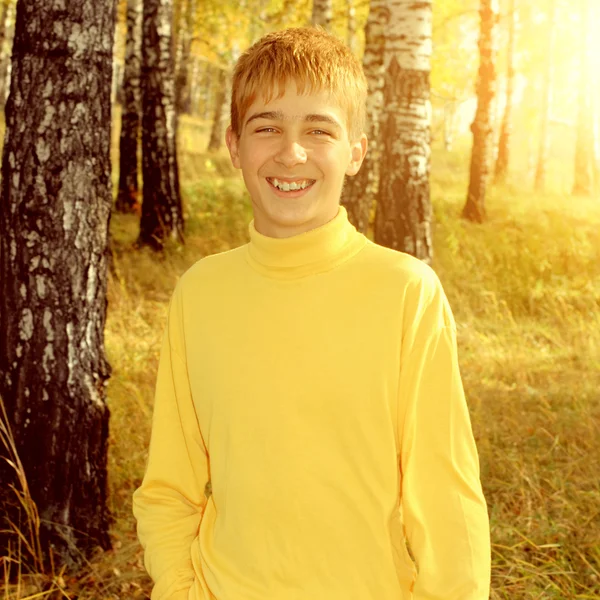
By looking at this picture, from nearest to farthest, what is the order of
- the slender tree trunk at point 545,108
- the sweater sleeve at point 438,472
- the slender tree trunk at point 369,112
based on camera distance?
the sweater sleeve at point 438,472
the slender tree trunk at point 369,112
the slender tree trunk at point 545,108

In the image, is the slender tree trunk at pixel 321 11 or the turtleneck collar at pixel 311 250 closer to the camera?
the turtleneck collar at pixel 311 250

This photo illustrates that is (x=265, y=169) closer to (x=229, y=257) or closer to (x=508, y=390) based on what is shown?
(x=229, y=257)

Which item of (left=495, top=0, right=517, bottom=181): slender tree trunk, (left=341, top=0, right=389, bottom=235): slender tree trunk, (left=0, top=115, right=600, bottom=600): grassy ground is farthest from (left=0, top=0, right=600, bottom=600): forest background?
(left=341, top=0, right=389, bottom=235): slender tree trunk

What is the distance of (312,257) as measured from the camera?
198 cm

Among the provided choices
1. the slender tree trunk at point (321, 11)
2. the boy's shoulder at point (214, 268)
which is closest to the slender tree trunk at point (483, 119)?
the slender tree trunk at point (321, 11)

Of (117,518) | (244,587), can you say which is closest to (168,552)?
(244,587)

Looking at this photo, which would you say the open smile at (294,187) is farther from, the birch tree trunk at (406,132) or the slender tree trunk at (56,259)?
the birch tree trunk at (406,132)

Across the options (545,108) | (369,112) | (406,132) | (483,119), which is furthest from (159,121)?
(545,108)

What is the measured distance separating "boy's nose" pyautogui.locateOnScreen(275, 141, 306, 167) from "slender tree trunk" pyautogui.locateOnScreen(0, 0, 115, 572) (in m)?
2.07

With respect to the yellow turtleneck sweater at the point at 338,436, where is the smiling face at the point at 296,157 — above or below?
above

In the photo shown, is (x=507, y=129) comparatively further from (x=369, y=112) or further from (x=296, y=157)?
(x=296, y=157)

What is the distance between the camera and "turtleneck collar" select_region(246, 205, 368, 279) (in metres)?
1.98

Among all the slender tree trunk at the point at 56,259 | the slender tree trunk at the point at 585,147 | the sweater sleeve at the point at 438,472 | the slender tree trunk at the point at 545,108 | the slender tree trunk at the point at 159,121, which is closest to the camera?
the sweater sleeve at the point at 438,472

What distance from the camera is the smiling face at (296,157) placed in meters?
1.98
